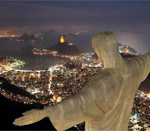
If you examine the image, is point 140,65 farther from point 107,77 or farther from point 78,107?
point 78,107

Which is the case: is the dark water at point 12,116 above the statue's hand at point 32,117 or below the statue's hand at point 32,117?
below

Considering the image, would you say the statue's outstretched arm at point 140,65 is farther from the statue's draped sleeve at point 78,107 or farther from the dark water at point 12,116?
the dark water at point 12,116

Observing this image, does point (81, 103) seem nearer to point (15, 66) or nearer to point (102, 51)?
point (102, 51)

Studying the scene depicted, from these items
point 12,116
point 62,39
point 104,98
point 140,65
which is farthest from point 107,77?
point 62,39

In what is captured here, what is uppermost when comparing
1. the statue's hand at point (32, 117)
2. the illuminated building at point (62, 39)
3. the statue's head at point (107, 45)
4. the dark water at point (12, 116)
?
the statue's head at point (107, 45)

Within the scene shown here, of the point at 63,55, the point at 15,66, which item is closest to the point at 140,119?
the point at 15,66

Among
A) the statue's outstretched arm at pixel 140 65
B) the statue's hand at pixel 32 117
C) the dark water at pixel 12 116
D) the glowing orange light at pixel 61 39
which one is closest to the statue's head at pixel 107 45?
the statue's outstretched arm at pixel 140 65

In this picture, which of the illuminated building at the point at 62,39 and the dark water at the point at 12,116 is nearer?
the dark water at the point at 12,116

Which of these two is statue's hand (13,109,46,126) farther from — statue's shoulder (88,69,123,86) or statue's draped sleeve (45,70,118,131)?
statue's shoulder (88,69,123,86)

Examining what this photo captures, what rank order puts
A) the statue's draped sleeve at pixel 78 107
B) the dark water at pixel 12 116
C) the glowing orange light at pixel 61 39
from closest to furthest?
1. the statue's draped sleeve at pixel 78 107
2. the dark water at pixel 12 116
3. the glowing orange light at pixel 61 39
